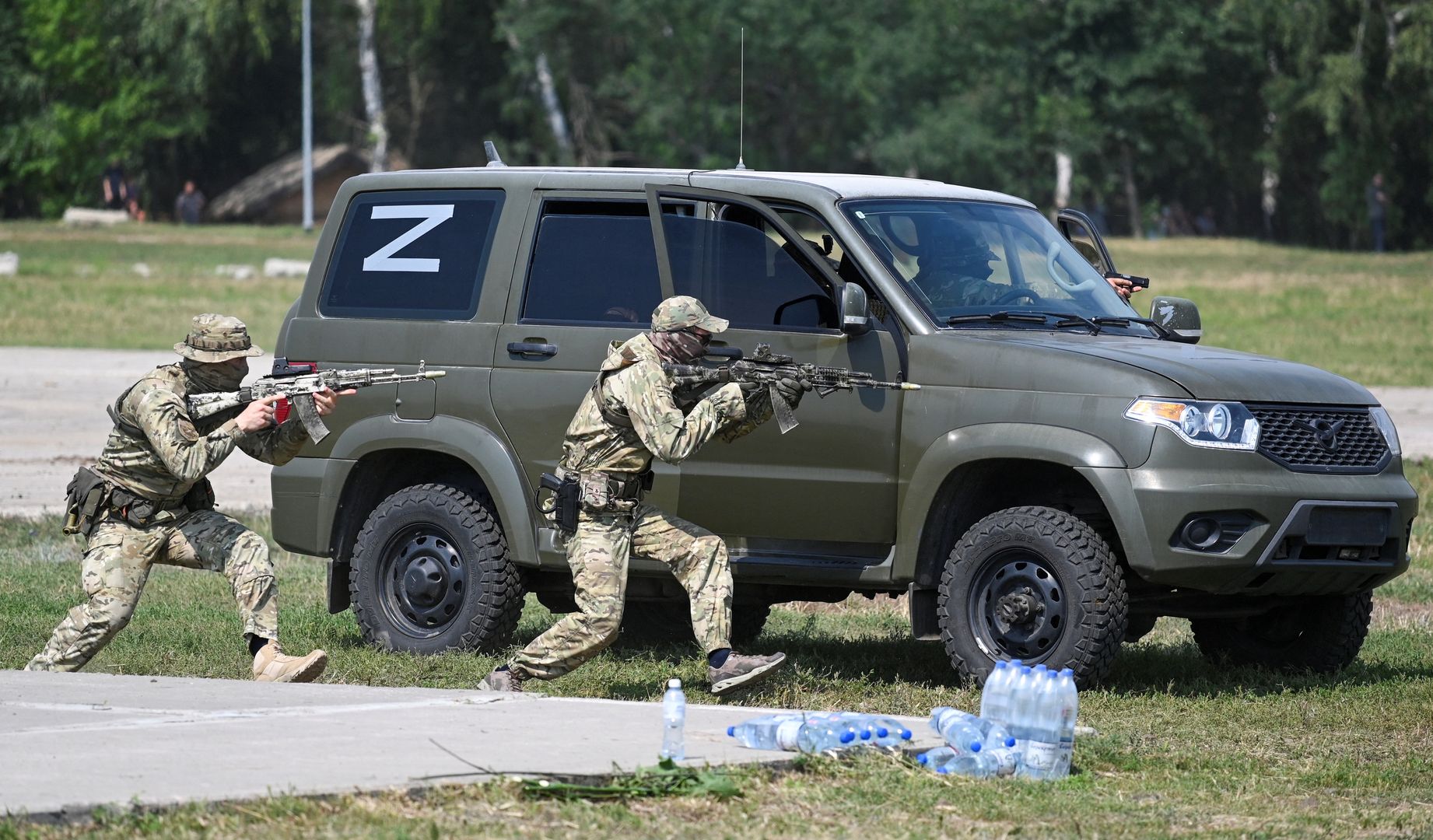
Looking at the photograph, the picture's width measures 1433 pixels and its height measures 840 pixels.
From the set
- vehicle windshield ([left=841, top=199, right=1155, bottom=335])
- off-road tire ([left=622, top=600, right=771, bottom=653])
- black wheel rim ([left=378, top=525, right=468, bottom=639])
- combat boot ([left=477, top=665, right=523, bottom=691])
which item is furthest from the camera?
off-road tire ([left=622, top=600, right=771, bottom=653])

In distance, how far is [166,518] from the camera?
824 cm

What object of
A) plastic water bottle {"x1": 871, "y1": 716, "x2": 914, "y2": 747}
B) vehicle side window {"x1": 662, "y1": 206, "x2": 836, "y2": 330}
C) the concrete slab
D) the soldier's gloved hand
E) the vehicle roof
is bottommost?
the concrete slab

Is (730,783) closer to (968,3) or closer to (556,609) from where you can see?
(556,609)

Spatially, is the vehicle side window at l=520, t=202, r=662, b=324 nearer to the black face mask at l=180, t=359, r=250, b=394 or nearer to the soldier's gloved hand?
the soldier's gloved hand

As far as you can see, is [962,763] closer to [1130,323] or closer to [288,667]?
[1130,323]

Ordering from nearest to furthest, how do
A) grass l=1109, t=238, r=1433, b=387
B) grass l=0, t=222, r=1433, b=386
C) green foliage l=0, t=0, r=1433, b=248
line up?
grass l=1109, t=238, r=1433, b=387 → grass l=0, t=222, r=1433, b=386 → green foliage l=0, t=0, r=1433, b=248

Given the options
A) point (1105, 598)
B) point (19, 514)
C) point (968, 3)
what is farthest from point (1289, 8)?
point (1105, 598)

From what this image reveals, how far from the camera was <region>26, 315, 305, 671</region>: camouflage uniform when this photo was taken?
8.09 metres

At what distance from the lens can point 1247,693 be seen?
8.20 metres

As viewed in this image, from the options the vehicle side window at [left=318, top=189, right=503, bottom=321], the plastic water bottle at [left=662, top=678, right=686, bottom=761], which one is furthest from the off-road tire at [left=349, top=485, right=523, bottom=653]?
the plastic water bottle at [left=662, top=678, right=686, bottom=761]

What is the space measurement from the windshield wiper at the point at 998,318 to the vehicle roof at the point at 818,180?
55 centimetres

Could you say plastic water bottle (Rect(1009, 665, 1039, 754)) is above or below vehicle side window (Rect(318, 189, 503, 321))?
below

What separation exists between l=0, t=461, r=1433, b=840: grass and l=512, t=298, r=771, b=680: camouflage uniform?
1.55 feet

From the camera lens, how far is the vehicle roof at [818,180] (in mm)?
8406
